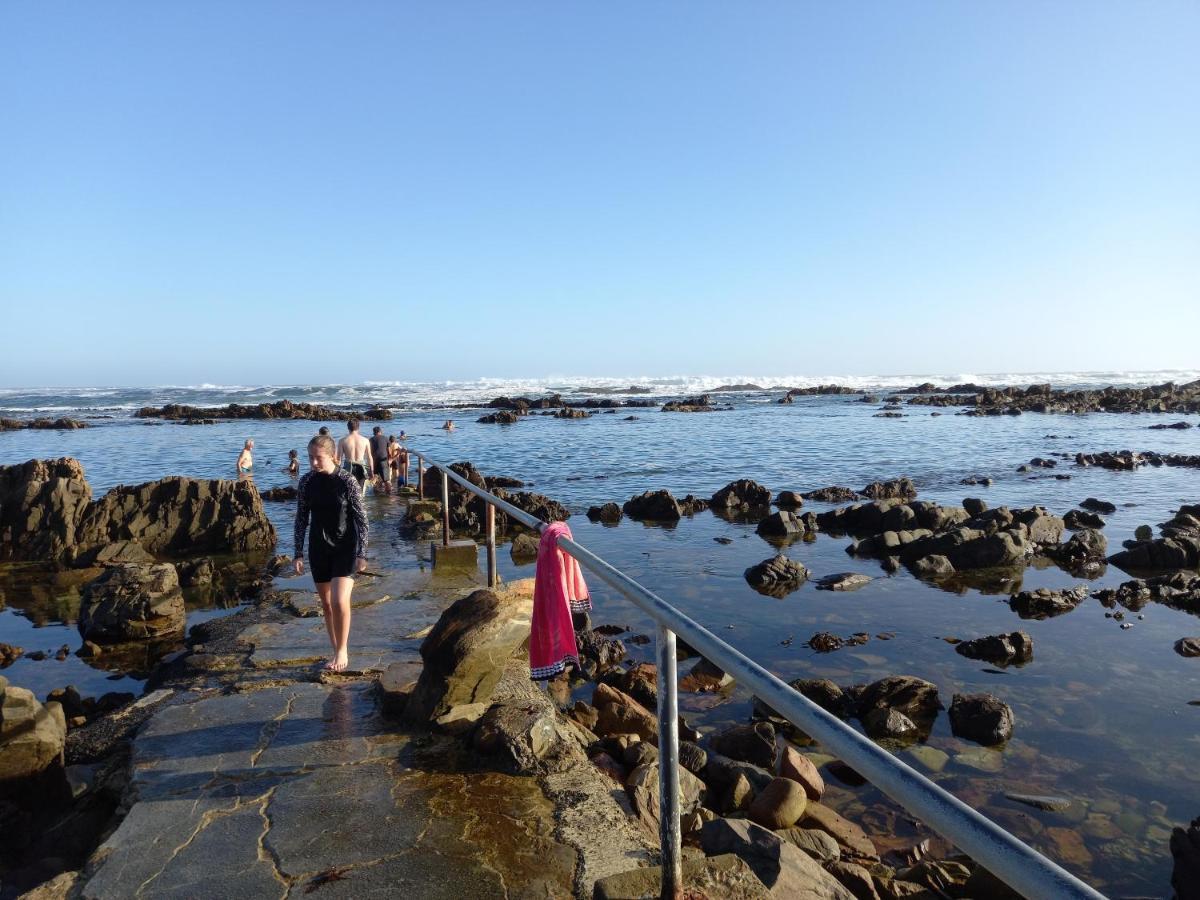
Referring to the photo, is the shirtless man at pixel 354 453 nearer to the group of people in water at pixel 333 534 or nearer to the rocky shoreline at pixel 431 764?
the rocky shoreline at pixel 431 764

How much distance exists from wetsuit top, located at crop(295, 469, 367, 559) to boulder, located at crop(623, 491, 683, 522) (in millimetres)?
12400

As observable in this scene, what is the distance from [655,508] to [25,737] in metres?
14.1

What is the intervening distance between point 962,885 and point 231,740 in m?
4.31

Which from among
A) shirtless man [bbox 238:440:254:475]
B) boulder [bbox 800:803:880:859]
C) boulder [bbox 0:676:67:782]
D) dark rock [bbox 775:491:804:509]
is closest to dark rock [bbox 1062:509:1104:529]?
dark rock [bbox 775:491:804:509]

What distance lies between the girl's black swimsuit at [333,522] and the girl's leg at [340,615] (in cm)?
9

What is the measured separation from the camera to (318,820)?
343 centimetres

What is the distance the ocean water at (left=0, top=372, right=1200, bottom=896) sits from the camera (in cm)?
590

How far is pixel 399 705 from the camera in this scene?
4574 mm

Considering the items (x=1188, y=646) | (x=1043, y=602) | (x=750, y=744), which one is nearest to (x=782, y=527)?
(x=1043, y=602)

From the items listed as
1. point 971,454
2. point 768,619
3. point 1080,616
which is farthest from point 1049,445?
point 768,619

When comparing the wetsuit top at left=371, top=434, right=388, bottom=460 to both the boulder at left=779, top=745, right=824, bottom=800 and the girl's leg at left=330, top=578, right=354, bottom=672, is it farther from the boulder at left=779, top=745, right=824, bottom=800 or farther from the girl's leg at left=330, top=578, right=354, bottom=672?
the boulder at left=779, top=745, right=824, bottom=800

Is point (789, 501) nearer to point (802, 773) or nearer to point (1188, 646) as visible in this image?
point (1188, 646)

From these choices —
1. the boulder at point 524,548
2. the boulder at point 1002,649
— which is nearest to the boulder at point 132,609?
the boulder at point 524,548

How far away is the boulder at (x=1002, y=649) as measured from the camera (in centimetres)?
855
